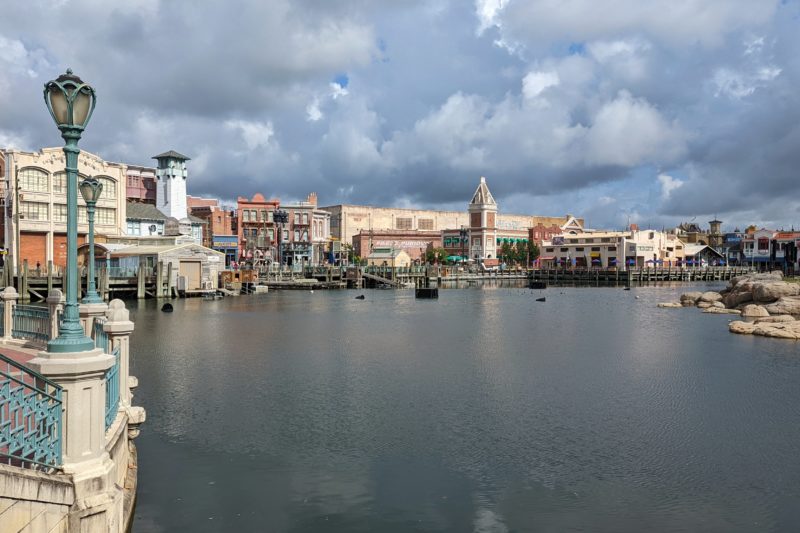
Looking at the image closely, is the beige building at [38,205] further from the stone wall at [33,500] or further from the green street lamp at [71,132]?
the stone wall at [33,500]

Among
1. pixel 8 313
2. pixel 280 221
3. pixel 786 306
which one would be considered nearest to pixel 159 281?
pixel 280 221

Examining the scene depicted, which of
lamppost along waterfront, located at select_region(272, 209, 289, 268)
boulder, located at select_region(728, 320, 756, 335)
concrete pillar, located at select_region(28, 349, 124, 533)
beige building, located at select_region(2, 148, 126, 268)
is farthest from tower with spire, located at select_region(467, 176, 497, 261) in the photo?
concrete pillar, located at select_region(28, 349, 124, 533)

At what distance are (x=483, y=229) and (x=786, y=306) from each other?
96.4m

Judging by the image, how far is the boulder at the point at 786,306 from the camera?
4495cm

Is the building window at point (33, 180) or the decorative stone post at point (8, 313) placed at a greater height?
the building window at point (33, 180)

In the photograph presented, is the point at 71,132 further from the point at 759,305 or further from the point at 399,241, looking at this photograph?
the point at 399,241

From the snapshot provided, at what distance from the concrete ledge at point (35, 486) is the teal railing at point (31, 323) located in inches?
441

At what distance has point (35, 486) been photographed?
288 inches

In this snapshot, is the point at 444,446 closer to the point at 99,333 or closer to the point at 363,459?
the point at 363,459

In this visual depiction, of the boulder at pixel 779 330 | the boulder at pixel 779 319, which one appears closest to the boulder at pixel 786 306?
the boulder at pixel 779 319

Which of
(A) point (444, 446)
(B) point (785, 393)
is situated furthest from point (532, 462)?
(B) point (785, 393)

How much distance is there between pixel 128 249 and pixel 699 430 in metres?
62.2

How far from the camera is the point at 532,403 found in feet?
68.7

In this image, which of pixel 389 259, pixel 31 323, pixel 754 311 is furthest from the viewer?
pixel 389 259
